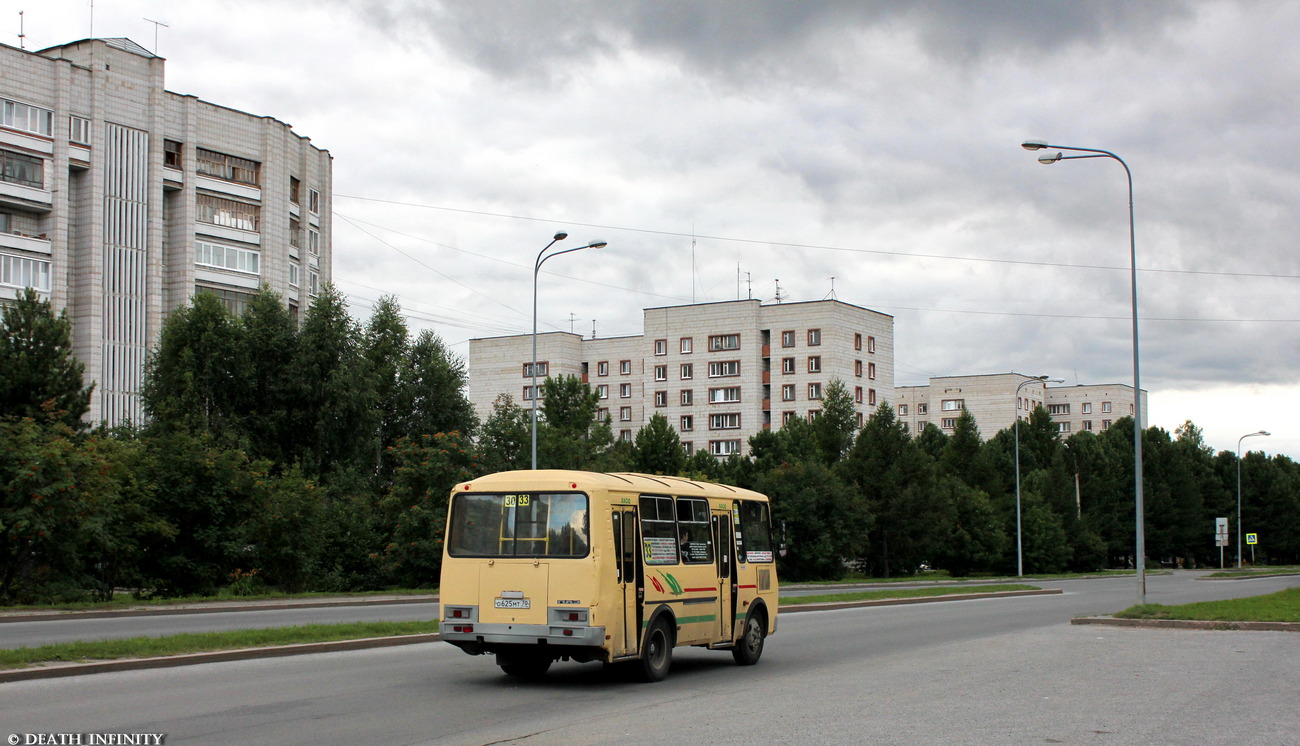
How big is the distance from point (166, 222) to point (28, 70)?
9.82 meters

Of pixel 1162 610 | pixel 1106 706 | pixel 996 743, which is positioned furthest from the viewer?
pixel 1162 610

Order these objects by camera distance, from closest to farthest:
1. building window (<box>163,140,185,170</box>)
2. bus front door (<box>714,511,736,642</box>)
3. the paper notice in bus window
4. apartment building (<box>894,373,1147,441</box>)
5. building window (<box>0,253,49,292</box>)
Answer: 1. the paper notice in bus window
2. bus front door (<box>714,511,736,642</box>)
3. building window (<box>0,253,49,292</box>)
4. building window (<box>163,140,185,170</box>)
5. apartment building (<box>894,373,1147,441</box>)

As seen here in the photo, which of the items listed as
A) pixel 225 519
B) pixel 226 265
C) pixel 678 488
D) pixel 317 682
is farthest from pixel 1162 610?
pixel 226 265

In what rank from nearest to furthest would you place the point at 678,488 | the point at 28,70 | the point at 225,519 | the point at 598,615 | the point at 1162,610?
1. the point at 598,615
2. the point at 678,488
3. the point at 1162,610
4. the point at 225,519
5. the point at 28,70

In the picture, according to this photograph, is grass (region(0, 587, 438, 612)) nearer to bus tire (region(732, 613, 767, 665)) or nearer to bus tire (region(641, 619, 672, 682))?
bus tire (region(732, 613, 767, 665))

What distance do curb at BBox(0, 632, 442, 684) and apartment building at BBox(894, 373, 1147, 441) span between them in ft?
336

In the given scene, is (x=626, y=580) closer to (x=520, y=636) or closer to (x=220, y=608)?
(x=520, y=636)

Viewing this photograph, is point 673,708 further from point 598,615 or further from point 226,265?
point 226,265

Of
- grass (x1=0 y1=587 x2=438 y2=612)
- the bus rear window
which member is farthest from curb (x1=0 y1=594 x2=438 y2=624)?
the bus rear window

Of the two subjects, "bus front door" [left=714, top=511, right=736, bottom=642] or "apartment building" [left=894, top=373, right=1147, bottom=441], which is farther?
"apartment building" [left=894, top=373, right=1147, bottom=441]

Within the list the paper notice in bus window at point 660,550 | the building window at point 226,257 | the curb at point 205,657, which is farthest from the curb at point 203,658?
the building window at point 226,257

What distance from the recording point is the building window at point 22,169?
53.3 metres

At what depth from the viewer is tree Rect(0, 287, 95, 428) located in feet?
122

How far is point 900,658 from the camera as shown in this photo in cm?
1683
